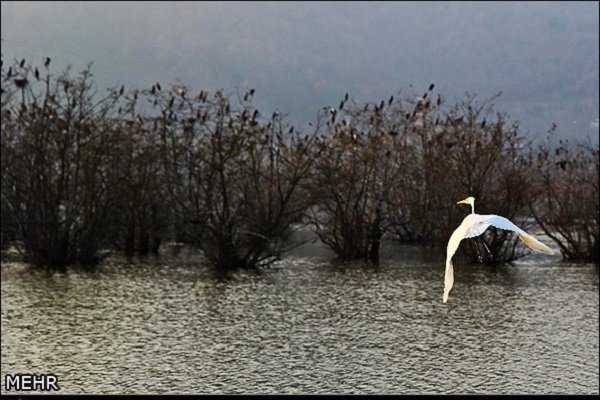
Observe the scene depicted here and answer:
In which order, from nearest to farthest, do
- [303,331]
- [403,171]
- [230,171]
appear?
[303,331]
[230,171]
[403,171]

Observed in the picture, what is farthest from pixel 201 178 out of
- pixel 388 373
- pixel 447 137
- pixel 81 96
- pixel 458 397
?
pixel 458 397

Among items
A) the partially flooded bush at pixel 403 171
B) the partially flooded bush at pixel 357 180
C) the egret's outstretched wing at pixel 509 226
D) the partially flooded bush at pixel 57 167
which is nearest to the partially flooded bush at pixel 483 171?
the partially flooded bush at pixel 403 171

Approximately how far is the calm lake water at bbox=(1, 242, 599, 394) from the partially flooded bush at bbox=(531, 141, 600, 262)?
288 cm

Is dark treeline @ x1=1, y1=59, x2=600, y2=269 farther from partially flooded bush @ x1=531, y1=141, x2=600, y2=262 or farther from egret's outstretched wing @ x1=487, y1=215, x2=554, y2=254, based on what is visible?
egret's outstretched wing @ x1=487, y1=215, x2=554, y2=254

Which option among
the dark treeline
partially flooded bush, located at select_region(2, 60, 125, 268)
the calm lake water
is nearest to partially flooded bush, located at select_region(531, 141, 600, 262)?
the dark treeline

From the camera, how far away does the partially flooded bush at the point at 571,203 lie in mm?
22672

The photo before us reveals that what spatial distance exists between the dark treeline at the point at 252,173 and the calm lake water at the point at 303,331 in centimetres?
155

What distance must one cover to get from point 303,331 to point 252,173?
32.3 ft

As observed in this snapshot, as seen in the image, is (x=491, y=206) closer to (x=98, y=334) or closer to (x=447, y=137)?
(x=447, y=137)

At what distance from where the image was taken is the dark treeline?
2067cm

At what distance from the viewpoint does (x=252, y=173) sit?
861 inches

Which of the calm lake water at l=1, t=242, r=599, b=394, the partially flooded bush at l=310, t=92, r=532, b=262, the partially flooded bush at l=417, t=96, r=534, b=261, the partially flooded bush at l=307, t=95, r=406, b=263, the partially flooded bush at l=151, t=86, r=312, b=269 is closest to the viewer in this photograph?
the calm lake water at l=1, t=242, r=599, b=394

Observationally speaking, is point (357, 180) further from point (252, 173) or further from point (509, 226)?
point (509, 226)

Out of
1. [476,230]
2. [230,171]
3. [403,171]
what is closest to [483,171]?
[403,171]
